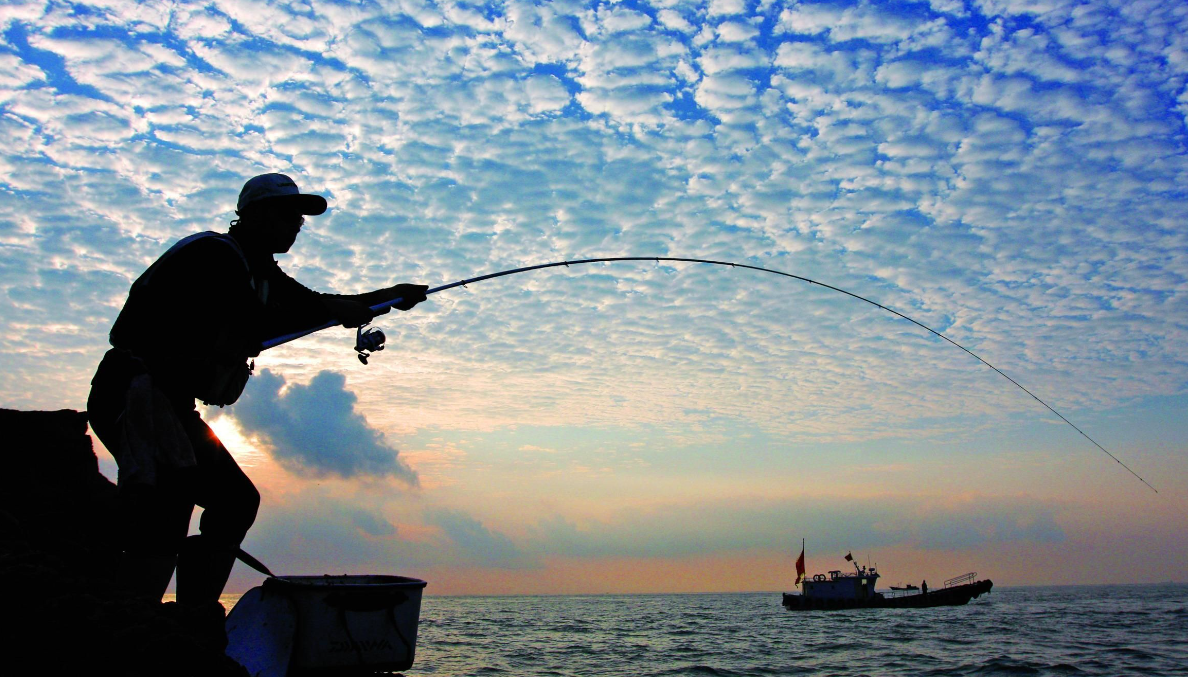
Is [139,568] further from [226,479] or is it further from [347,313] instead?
[347,313]

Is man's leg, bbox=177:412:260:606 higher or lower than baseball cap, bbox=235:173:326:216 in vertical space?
lower

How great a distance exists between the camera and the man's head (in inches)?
117

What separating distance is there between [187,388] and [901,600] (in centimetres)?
7719

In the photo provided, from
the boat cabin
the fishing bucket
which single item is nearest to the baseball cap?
the fishing bucket

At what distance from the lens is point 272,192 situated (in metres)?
2.96

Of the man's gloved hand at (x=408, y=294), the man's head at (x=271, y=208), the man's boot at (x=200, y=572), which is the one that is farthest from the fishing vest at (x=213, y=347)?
the man's gloved hand at (x=408, y=294)

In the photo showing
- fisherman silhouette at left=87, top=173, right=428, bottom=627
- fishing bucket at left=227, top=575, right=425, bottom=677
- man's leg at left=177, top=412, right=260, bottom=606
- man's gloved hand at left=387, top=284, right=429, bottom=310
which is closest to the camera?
fisherman silhouette at left=87, top=173, right=428, bottom=627

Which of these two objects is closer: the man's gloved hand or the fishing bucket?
the fishing bucket

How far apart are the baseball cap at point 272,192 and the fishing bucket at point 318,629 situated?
156 centimetres

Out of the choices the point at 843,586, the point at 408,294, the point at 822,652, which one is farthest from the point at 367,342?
the point at 843,586

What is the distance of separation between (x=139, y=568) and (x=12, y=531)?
121 cm

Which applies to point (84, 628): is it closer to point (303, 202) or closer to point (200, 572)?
point (200, 572)

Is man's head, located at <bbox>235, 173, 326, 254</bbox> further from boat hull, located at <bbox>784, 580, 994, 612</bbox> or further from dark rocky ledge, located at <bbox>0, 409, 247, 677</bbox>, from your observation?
boat hull, located at <bbox>784, 580, 994, 612</bbox>

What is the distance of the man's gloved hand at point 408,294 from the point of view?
3965 mm
